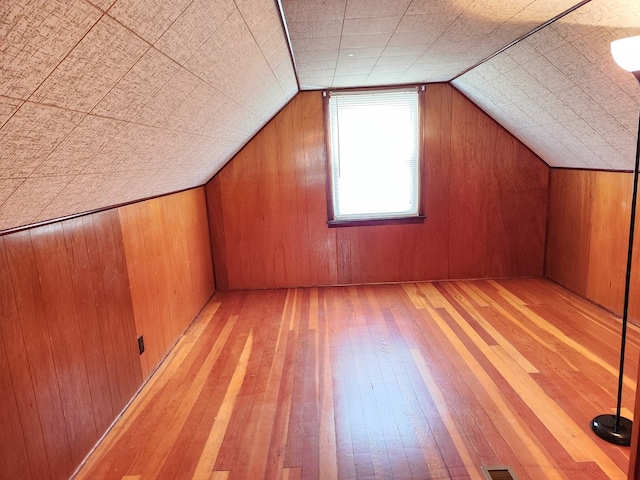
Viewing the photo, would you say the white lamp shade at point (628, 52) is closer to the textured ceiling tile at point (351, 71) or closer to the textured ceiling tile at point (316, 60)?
the textured ceiling tile at point (316, 60)

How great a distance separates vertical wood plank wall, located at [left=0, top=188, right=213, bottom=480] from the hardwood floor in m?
0.20

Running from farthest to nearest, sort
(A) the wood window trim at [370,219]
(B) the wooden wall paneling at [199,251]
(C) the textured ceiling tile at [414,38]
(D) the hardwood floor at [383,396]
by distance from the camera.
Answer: (A) the wood window trim at [370,219] < (B) the wooden wall paneling at [199,251] < (C) the textured ceiling tile at [414,38] < (D) the hardwood floor at [383,396]

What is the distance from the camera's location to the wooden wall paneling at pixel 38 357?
150 centimetres

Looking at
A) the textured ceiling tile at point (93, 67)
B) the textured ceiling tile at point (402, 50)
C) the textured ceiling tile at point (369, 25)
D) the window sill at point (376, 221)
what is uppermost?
the textured ceiling tile at point (402, 50)

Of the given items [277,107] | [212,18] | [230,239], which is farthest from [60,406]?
[277,107]

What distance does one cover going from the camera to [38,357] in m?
1.58

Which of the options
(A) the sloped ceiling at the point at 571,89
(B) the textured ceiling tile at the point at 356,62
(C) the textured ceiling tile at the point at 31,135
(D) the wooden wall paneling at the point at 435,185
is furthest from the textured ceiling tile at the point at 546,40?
(C) the textured ceiling tile at the point at 31,135

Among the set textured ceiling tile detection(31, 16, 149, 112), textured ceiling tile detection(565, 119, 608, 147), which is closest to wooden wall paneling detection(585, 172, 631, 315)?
textured ceiling tile detection(565, 119, 608, 147)

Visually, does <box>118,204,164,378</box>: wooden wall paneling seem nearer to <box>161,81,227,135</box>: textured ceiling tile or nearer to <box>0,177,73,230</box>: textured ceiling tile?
<box>161,81,227,135</box>: textured ceiling tile

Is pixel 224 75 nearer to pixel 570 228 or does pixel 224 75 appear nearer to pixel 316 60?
pixel 316 60

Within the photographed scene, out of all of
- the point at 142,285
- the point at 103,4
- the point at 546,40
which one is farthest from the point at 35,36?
the point at 546,40

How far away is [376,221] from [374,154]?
67 cm

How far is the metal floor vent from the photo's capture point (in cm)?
166

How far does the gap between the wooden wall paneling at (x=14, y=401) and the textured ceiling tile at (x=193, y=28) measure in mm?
897
